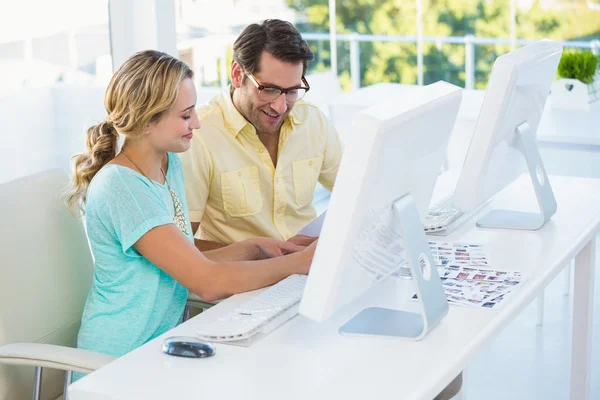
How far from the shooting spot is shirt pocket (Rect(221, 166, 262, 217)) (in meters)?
2.18

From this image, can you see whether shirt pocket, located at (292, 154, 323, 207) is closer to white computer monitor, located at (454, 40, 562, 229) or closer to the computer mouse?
white computer monitor, located at (454, 40, 562, 229)

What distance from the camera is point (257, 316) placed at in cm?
152

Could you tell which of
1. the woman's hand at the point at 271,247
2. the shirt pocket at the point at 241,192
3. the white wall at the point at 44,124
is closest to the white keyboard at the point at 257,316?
the woman's hand at the point at 271,247

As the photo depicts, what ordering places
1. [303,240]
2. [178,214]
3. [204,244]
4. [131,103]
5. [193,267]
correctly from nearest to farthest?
[193,267] → [131,103] → [178,214] → [303,240] → [204,244]

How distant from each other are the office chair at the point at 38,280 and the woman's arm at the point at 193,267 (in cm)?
22

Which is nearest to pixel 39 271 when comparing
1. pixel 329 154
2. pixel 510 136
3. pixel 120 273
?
pixel 120 273

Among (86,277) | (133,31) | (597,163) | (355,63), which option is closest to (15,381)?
(86,277)

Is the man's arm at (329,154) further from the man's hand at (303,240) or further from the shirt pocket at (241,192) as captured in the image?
the man's hand at (303,240)

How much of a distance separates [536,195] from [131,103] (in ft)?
3.10

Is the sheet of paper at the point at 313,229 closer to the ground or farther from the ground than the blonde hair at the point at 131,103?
closer to the ground

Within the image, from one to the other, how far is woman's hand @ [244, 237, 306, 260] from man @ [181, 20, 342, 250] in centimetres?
9

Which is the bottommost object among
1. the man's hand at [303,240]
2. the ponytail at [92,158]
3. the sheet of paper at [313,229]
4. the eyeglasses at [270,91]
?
the sheet of paper at [313,229]

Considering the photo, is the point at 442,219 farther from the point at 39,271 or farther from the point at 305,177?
the point at 39,271

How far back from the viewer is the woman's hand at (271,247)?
1937mm
